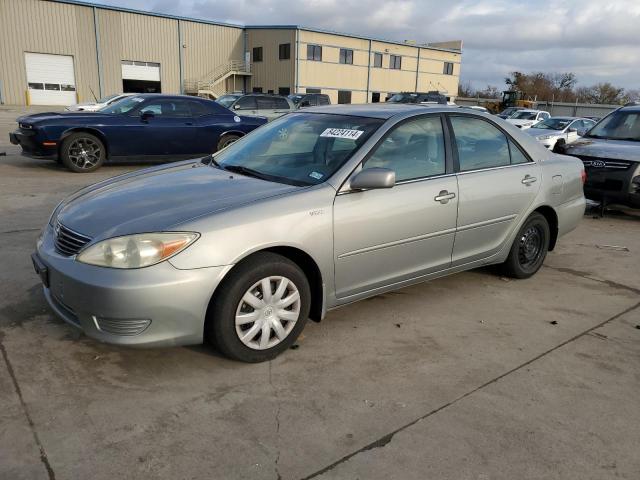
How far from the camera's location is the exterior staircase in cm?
4501

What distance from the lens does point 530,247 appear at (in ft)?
16.4

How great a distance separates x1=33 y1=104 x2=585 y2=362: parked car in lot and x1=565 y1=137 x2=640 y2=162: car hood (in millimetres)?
3522

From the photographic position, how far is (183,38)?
43938 millimetres

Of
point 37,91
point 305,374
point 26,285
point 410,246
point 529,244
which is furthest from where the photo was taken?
point 37,91

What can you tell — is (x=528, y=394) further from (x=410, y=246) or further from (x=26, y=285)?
(x=26, y=285)

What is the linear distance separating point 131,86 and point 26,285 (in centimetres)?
4260

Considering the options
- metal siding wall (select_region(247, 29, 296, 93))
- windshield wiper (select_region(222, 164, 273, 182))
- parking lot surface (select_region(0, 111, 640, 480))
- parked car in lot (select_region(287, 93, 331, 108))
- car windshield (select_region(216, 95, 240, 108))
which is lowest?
parking lot surface (select_region(0, 111, 640, 480))

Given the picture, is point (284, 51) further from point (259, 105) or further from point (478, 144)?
point (478, 144)

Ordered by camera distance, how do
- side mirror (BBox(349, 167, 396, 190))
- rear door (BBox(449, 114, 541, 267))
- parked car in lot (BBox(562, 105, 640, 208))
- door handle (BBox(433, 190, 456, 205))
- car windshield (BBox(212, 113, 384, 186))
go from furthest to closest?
parked car in lot (BBox(562, 105, 640, 208)), rear door (BBox(449, 114, 541, 267)), door handle (BBox(433, 190, 456, 205)), car windshield (BBox(212, 113, 384, 186)), side mirror (BBox(349, 167, 396, 190))

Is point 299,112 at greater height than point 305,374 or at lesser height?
greater

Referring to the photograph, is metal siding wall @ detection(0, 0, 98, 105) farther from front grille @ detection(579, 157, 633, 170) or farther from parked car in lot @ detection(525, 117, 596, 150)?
front grille @ detection(579, 157, 633, 170)

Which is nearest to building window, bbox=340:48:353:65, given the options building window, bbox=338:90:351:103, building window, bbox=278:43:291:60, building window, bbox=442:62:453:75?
building window, bbox=338:90:351:103

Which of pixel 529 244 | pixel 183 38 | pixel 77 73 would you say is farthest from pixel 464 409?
pixel 183 38

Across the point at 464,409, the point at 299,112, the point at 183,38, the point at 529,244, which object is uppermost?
the point at 183,38
